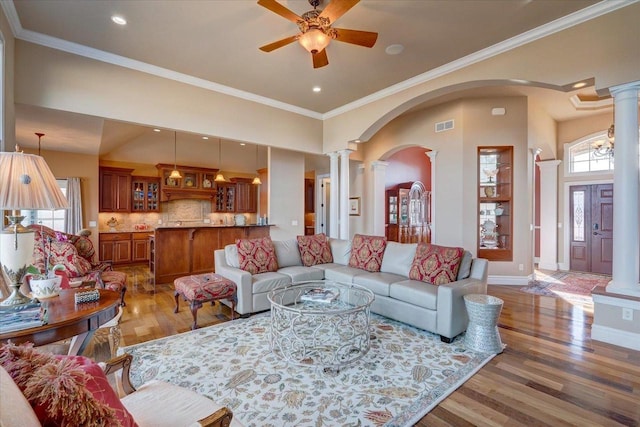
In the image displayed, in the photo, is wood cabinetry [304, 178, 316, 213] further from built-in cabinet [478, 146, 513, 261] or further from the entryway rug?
the entryway rug

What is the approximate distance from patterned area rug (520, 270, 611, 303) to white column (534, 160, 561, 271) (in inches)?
19.2

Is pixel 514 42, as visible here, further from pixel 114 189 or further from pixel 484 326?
pixel 114 189

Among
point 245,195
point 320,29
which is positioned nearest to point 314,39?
point 320,29

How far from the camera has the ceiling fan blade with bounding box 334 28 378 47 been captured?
2.81 m

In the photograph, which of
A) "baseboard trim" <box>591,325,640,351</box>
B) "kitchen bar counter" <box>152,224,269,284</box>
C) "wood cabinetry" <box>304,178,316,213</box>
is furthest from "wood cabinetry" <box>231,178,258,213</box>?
"baseboard trim" <box>591,325,640,351</box>

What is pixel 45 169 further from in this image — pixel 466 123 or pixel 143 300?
pixel 466 123

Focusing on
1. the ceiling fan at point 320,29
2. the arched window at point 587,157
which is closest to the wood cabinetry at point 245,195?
the ceiling fan at point 320,29

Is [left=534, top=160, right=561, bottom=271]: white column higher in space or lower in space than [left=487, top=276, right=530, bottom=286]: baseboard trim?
higher

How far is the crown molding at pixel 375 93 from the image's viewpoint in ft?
10.1

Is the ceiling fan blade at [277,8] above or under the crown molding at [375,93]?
under

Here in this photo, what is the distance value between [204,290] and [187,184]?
6000 millimetres

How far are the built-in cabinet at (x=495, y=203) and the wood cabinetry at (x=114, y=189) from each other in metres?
8.42

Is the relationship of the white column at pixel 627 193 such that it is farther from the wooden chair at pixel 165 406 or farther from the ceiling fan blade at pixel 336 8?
the wooden chair at pixel 165 406

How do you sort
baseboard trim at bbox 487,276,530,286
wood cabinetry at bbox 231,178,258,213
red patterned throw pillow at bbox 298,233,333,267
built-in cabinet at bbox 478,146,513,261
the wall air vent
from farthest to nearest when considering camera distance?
wood cabinetry at bbox 231,178,258,213 < the wall air vent < built-in cabinet at bbox 478,146,513,261 < baseboard trim at bbox 487,276,530,286 < red patterned throw pillow at bbox 298,233,333,267
